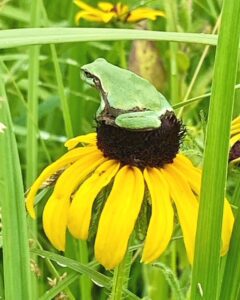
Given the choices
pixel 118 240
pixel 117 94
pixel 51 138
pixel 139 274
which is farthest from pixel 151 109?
pixel 51 138

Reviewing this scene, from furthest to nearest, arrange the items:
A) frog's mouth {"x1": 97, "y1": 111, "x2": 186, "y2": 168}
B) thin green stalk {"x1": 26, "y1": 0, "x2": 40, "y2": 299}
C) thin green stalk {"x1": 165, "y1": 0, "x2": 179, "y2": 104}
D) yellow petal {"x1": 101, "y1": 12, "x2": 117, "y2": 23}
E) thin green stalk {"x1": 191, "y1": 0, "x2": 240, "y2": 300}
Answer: yellow petal {"x1": 101, "y1": 12, "x2": 117, "y2": 23}, thin green stalk {"x1": 165, "y1": 0, "x2": 179, "y2": 104}, thin green stalk {"x1": 26, "y1": 0, "x2": 40, "y2": 299}, frog's mouth {"x1": 97, "y1": 111, "x2": 186, "y2": 168}, thin green stalk {"x1": 191, "y1": 0, "x2": 240, "y2": 300}

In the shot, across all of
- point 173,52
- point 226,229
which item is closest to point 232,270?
point 226,229

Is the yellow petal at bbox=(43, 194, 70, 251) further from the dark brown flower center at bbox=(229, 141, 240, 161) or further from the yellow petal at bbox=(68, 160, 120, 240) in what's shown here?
the dark brown flower center at bbox=(229, 141, 240, 161)

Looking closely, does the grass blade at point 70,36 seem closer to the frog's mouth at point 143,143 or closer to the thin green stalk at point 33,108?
the frog's mouth at point 143,143

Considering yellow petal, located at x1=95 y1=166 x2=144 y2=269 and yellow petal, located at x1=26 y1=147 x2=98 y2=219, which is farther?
yellow petal, located at x1=26 y1=147 x2=98 y2=219

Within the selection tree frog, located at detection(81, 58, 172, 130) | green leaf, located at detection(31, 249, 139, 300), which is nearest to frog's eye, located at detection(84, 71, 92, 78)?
tree frog, located at detection(81, 58, 172, 130)

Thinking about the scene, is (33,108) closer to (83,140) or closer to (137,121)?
(83,140)

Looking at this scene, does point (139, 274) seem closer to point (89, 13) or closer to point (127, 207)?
point (89, 13)
